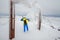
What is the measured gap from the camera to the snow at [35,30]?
131cm

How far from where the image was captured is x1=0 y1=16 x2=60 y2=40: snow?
4.30ft

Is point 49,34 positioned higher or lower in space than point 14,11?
lower

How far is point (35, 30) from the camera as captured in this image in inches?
52.0

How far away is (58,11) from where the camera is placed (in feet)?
4.38

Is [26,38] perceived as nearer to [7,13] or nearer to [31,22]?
[31,22]

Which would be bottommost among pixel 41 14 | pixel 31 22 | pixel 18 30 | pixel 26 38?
pixel 26 38

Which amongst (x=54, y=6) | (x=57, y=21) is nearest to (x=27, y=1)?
(x=54, y=6)

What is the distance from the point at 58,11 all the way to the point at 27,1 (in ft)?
1.48

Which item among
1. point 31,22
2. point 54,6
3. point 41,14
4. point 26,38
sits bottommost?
point 26,38

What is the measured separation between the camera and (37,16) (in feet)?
4.36

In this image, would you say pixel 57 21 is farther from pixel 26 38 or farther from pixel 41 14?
pixel 26 38

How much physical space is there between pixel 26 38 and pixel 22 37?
0.06 meters

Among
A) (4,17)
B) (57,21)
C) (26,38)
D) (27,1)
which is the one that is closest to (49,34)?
(57,21)

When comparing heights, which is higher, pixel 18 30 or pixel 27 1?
pixel 27 1
